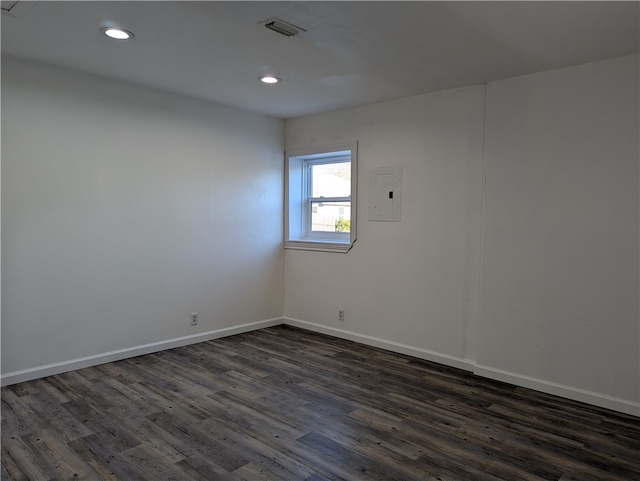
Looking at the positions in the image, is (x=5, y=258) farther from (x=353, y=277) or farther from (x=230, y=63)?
(x=353, y=277)

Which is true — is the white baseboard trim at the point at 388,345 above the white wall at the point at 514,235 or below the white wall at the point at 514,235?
below

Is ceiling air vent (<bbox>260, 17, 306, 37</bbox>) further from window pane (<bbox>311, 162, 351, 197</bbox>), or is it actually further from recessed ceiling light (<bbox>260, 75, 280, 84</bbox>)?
window pane (<bbox>311, 162, 351, 197</bbox>)

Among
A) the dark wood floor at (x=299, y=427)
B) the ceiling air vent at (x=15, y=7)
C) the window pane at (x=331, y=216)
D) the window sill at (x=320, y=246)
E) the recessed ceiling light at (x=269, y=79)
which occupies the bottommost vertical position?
the dark wood floor at (x=299, y=427)

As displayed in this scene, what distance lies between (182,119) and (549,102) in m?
3.19

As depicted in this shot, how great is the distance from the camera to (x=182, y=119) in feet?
14.0

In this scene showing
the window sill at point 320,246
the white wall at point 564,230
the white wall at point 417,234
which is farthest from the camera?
the window sill at point 320,246

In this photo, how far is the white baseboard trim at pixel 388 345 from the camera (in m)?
3.88

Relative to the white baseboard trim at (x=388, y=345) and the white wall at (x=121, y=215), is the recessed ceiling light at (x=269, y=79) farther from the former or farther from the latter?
the white baseboard trim at (x=388, y=345)

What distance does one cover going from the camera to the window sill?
15.5ft

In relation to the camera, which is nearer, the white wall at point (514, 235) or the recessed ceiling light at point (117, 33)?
the recessed ceiling light at point (117, 33)

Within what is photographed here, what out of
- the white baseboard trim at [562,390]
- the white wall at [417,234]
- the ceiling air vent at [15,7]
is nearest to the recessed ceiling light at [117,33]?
the ceiling air vent at [15,7]

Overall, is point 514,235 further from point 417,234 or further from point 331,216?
point 331,216

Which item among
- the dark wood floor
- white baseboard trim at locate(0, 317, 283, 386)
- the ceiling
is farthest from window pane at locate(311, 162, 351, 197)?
the dark wood floor

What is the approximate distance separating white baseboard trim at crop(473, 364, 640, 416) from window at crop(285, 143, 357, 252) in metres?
1.84
